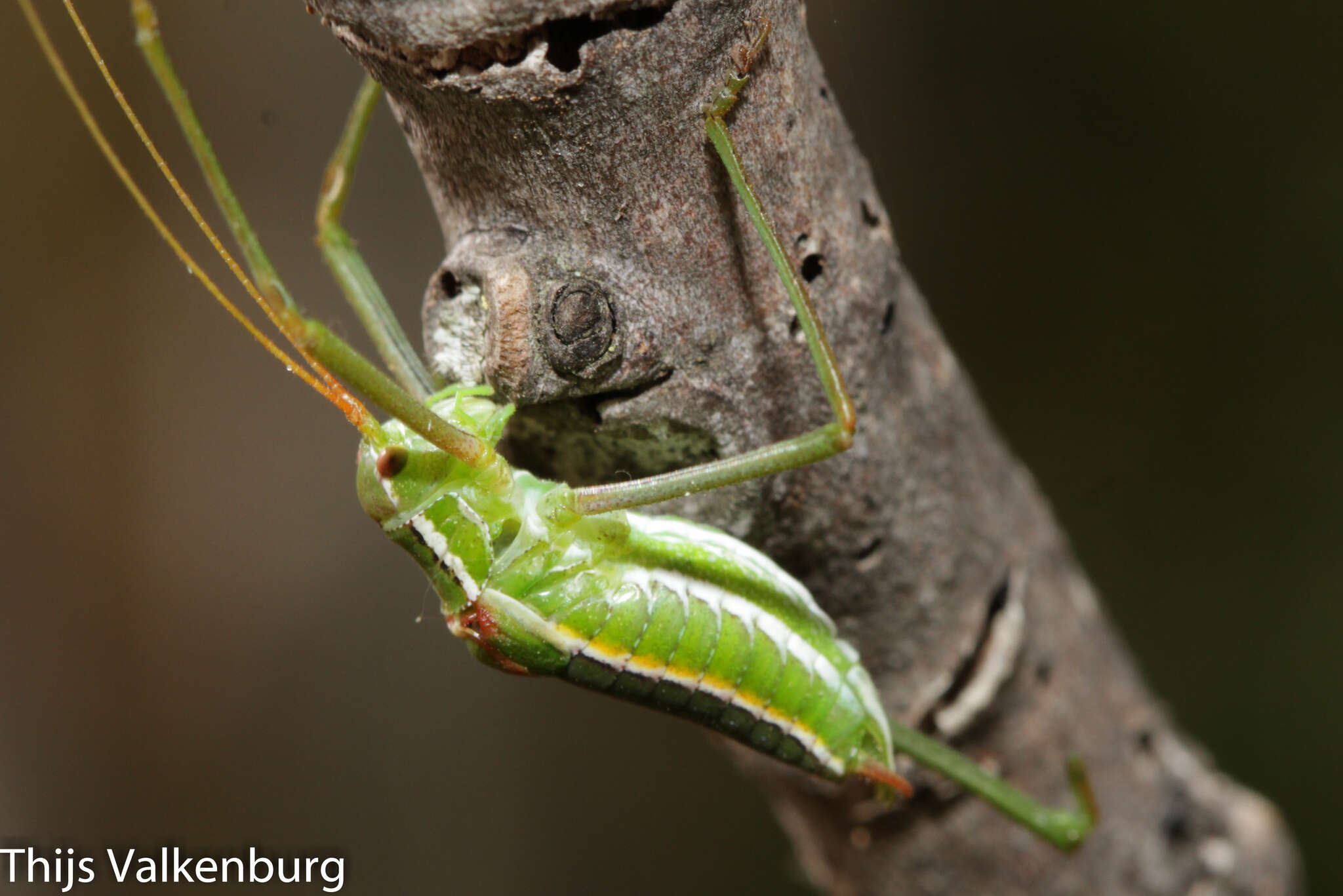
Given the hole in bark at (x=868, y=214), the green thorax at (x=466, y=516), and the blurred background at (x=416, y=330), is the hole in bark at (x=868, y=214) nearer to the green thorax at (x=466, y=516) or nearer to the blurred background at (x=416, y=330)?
the green thorax at (x=466, y=516)

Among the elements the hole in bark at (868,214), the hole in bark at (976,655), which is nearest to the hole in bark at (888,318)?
the hole in bark at (868,214)

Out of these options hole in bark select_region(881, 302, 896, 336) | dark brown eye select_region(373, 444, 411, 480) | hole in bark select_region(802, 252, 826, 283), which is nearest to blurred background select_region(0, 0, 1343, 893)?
hole in bark select_region(881, 302, 896, 336)

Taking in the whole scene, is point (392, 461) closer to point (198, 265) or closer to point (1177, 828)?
point (198, 265)

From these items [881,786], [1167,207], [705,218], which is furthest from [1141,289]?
[705,218]

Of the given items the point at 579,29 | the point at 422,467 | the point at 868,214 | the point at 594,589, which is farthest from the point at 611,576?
the point at 579,29

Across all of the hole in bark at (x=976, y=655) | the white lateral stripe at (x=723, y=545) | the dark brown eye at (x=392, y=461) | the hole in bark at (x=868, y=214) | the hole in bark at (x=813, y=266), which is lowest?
the hole in bark at (x=976, y=655)

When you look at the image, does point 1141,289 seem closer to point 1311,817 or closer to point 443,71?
point 1311,817
